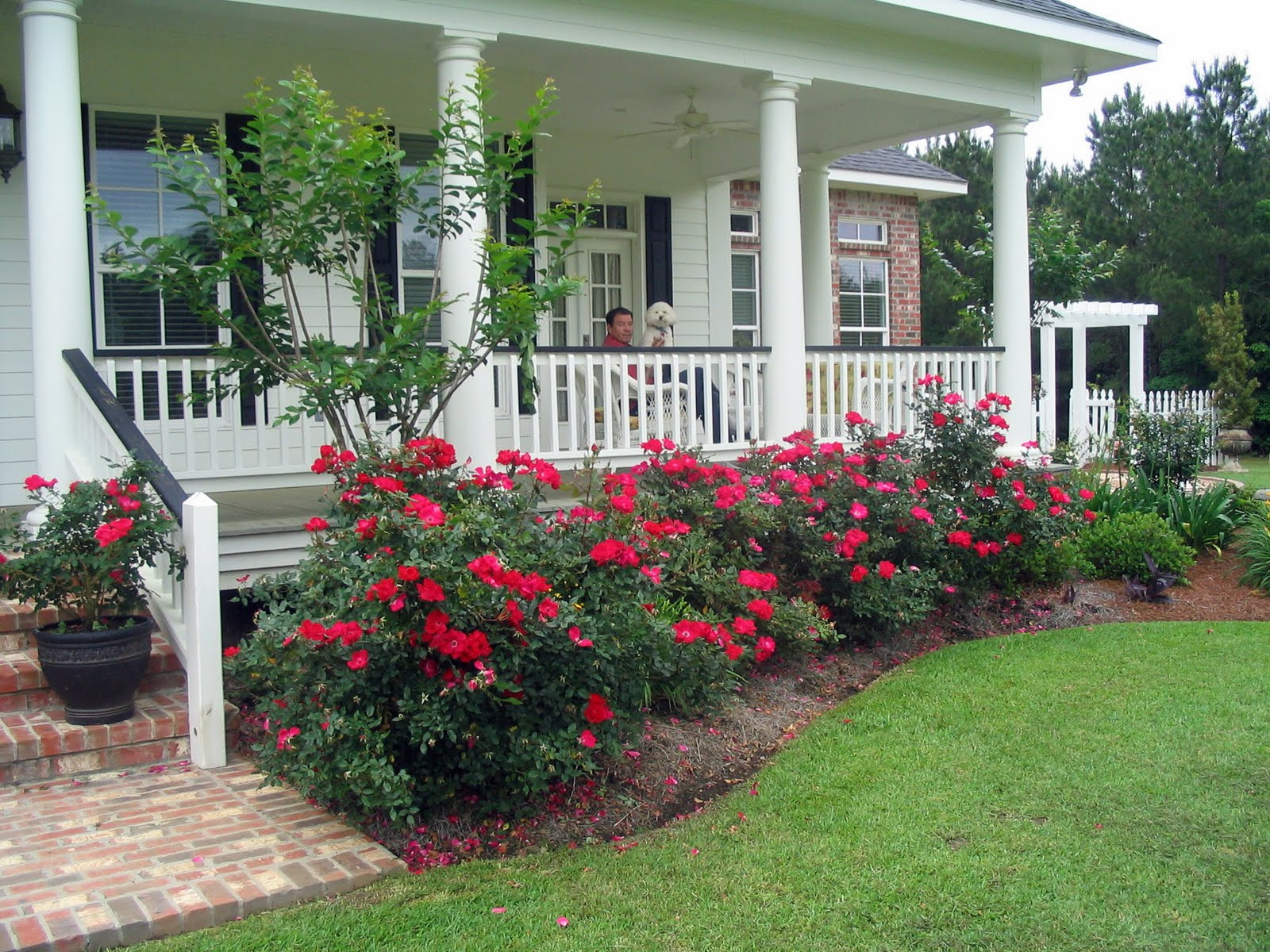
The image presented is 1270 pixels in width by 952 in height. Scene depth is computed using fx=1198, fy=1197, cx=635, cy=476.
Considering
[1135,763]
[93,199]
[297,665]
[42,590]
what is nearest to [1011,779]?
[1135,763]

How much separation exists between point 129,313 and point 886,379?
5.45 meters

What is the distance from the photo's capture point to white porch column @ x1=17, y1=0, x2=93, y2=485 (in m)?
5.98

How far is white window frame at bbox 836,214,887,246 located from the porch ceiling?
4040 millimetres

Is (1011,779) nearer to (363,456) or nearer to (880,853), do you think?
(880,853)

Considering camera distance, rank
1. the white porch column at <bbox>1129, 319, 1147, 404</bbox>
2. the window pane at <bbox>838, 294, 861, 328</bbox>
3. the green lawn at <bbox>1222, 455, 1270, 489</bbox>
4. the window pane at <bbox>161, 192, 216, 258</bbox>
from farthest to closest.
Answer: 1. the white porch column at <bbox>1129, 319, 1147, 404</bbox>
2. the green lawn at <bbox>1222, 455, 1270, 489</bbox>
3. the window pane at <bbox>838, 294, 861, 328</bbox>
4. the window pane at <bbox>161, 192, 216, 258</bbox>

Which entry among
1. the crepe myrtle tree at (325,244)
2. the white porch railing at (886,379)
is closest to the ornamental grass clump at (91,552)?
the crepe myrtle tree at (325,244)

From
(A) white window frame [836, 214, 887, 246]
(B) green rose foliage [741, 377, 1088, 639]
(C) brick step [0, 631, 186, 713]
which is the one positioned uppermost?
(A) white window frame [836, 214, 887, 246]

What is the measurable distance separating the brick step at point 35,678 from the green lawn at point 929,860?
215 centimetres

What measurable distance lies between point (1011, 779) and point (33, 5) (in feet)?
19.2

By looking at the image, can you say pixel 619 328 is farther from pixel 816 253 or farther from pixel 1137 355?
pixel 1137 355

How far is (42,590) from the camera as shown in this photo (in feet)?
16.3

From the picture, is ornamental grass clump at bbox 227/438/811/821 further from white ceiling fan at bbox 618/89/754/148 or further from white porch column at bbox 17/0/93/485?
white ceiling fan at bbox 618/89/754/148

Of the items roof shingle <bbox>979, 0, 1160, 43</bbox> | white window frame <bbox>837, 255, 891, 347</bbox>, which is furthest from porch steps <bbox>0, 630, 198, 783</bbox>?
white window frame <bbox>837, 255, 891, 347</bbox>

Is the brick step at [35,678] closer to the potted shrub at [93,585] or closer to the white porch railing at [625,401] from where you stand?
the potted shrub at [93,585]
